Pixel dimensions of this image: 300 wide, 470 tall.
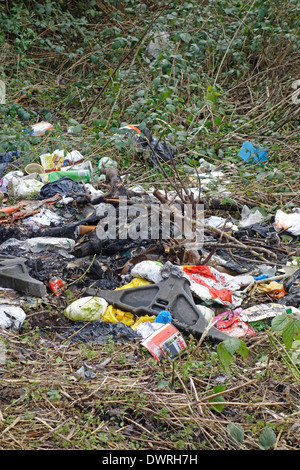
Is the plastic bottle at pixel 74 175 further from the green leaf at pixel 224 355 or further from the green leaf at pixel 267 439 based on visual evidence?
the green leaf at pixel 267 439

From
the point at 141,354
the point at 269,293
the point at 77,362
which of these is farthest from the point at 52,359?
the point at 269,293

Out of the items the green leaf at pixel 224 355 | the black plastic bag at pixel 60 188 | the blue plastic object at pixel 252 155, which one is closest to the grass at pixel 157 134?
the blue plastic object at pixel 252 155

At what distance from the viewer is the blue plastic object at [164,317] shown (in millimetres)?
2711

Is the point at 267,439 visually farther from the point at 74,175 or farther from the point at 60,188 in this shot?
the point at 74,175

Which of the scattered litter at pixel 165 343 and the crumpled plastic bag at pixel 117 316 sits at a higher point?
the scattered litter at pixel 165 343

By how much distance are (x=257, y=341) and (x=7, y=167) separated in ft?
11.2

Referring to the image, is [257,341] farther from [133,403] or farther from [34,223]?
[34,223]

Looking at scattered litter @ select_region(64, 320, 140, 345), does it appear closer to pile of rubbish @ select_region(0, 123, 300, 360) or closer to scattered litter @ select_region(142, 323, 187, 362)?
pile of rubbish @ select_region(0, 123, 300, 360)

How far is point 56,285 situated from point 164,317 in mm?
795

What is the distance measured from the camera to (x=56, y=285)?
10.1ft
